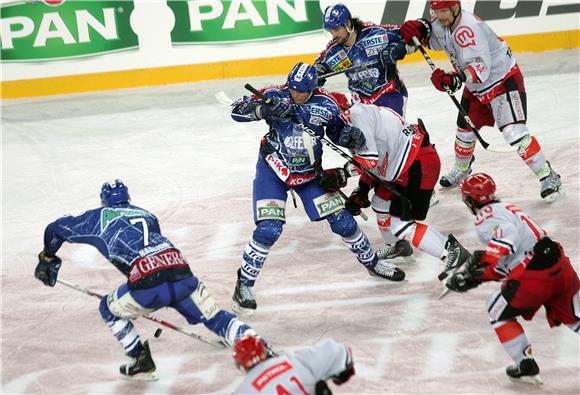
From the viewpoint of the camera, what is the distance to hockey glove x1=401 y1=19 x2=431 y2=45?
6.27 metres

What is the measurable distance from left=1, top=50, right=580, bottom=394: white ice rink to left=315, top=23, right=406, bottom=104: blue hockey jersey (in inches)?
34.6

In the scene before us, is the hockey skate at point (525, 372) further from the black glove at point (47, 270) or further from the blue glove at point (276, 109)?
the black glove at point (47, 270)

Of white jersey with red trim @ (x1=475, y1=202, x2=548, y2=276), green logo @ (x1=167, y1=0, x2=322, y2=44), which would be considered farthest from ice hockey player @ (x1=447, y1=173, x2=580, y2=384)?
green logo @ (x1=167, y1=0, x2=322, y2=44)

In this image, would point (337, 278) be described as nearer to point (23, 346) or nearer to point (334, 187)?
point (334, 187)

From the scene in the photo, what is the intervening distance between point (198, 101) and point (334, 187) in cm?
434

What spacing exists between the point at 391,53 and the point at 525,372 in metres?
2.55

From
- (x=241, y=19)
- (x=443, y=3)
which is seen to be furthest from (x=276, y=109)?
(x=241, y=19)

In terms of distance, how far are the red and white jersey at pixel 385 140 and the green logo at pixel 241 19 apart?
4576 millimetres

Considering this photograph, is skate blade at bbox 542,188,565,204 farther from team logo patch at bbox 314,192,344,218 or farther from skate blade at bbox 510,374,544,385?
skate blade at bbox 510,374,544,385

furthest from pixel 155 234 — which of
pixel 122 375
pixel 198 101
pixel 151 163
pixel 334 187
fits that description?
pixel 198 101

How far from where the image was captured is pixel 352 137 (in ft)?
16.9

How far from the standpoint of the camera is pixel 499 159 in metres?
7.36

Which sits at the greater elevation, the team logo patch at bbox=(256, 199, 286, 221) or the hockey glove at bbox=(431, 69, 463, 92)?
the hockey glove at bbox=(431, 69, 463, 92)

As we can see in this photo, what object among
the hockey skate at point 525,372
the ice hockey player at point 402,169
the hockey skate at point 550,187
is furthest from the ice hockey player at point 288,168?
the hockey skate at point 550,187
